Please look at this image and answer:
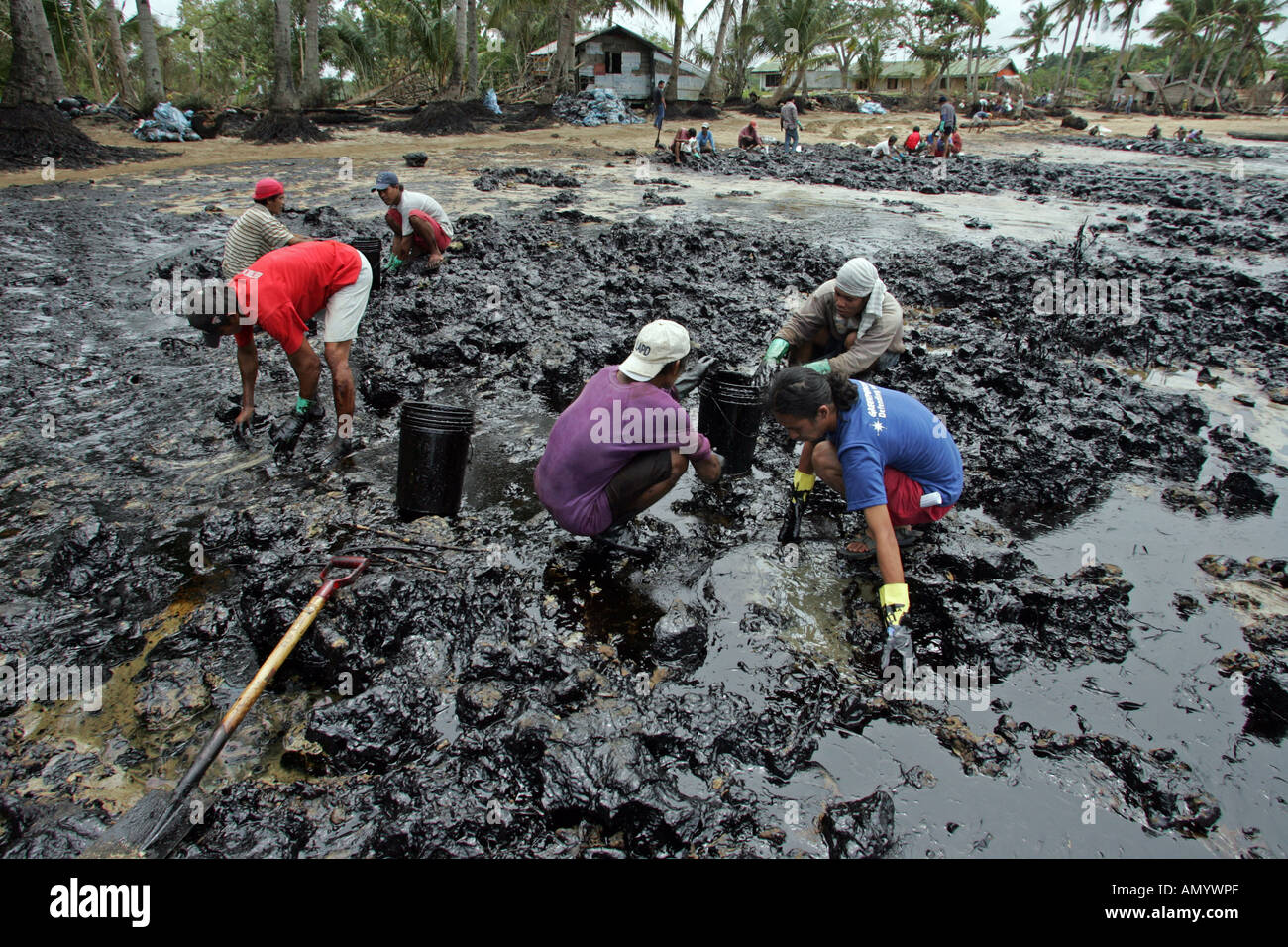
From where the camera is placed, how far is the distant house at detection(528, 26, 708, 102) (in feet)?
106

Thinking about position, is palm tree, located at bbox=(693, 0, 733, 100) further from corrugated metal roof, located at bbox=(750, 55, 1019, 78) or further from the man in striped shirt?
the man in striped shirt

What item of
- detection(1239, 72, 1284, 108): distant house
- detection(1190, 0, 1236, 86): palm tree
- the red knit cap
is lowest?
the red knit cap

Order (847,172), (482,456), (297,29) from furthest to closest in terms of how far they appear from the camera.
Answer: (297,29) < (847,172) < (482,456)

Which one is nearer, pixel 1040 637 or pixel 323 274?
pixel 1040 637

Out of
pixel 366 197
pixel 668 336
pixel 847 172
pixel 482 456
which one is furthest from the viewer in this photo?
pixel 847 172

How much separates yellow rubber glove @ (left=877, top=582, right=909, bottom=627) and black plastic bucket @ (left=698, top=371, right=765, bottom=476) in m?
1.55

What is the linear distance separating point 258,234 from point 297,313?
0.60 m

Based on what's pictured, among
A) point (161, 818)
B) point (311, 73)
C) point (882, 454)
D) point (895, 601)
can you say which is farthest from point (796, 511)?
point (311, 73)

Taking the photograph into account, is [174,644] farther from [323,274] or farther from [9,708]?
[323,274]

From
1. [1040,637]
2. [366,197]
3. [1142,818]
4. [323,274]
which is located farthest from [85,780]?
[366,197]

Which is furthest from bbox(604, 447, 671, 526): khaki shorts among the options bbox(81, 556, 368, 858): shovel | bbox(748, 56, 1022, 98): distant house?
bbox(748, 56, 1022, 98): distant house

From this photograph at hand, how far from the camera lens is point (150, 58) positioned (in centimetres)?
1878

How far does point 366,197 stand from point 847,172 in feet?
34.5
